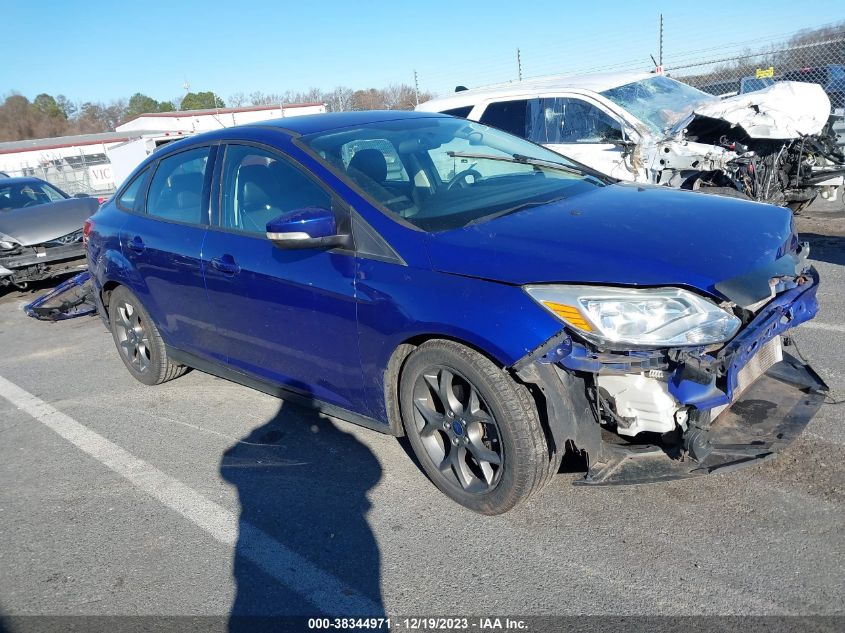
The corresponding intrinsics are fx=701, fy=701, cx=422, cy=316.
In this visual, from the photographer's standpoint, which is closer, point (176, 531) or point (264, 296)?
point (176, 531)

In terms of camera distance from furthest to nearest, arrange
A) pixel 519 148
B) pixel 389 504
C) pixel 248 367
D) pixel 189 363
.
→ pixel 189 363 → pixel 519 148 → pixel 248 367 → pixel 389 504

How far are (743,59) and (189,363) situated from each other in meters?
11.7

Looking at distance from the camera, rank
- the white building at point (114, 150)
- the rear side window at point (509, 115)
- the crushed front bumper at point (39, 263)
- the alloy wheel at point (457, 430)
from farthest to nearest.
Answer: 1. the white building at point (114, 150)
2. the crushed front bumper at point (39, 263)
3. the rear side window at point (509, 115)
4. the alloy wheel at point (457, 430)

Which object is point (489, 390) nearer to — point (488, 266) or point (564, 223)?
point (488, 266)

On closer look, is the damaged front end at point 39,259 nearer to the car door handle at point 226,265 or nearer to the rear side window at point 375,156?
the car door handle at point 226,265

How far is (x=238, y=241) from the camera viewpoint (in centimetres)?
385

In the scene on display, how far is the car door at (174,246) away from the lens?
421 centimetres

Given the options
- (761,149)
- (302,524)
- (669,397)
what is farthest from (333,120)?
(761,149)

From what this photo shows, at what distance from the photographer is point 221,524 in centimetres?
336

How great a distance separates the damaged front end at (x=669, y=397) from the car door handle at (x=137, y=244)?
9.91ft

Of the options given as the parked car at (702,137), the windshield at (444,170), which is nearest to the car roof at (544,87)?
the parked car at (702,137)

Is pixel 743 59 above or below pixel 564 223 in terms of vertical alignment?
above

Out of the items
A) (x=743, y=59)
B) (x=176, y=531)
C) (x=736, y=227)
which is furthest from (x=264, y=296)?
(x=743, y=59)

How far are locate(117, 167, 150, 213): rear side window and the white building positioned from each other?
651cm
